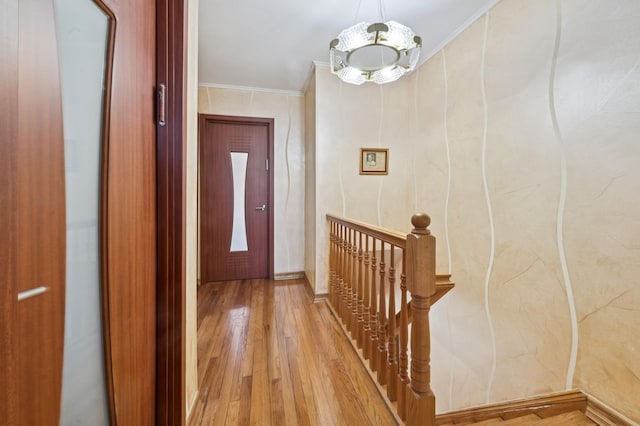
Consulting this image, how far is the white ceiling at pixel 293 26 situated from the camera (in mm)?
1828

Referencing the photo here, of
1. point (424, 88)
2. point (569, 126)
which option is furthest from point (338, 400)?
point (424, 88)

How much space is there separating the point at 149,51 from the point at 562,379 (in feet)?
8.44

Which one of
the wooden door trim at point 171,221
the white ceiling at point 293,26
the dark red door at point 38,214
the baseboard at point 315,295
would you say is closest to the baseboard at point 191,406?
the wooden door trim at point 171,221

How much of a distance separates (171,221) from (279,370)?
1.20 m

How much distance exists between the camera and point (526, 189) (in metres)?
1.60

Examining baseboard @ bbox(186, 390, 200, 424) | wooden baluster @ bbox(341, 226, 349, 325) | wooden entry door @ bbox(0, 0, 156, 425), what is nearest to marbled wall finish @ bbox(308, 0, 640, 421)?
wooden baluster @ bbox(341, 226, 349, 325)

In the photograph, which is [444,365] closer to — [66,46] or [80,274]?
[80,274]

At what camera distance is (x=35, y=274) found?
0.47 meters

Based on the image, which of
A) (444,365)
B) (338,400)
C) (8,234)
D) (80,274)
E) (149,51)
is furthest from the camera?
(444,365)

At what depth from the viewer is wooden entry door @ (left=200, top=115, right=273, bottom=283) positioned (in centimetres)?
311

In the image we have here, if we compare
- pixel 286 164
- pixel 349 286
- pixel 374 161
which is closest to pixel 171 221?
pixel 349 286

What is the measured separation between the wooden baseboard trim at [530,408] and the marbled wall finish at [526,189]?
10 centimetres

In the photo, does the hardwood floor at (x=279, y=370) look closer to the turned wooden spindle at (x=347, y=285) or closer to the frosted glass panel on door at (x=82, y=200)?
the turned wooden spindle at (x=347, y=285)

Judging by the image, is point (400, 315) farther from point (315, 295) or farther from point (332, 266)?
point (315, 295)
